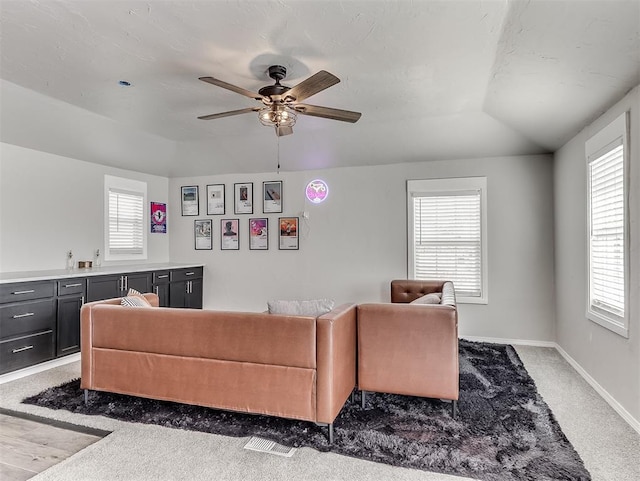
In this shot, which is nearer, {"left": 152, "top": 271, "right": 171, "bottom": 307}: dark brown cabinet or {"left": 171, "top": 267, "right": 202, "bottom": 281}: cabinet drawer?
{"left": 152, "top": 271, "right": 171, "bottom": 307}: dark brown cabinet

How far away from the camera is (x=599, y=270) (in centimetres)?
331

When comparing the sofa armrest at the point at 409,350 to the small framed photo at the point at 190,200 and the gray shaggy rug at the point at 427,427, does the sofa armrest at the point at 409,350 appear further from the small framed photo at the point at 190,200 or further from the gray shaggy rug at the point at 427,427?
the small framed photo at the point at 190,200

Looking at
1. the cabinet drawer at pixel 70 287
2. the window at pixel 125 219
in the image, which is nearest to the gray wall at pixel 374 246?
the window at pixel 125 219

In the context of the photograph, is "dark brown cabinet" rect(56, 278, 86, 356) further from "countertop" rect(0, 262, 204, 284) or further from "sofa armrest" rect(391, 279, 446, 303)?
"sofa armrest" rect(391, 279, 446, 303)

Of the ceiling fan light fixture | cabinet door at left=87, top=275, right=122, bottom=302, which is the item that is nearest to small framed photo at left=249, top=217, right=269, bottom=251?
cabinet door at left=87, top=275, right=122, bottom=302

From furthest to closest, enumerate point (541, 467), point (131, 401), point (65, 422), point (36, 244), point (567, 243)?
point (36, 244), point (567, 243), point (131, 401), point (65, 422), point (541, 467)

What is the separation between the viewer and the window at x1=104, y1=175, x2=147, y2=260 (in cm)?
541

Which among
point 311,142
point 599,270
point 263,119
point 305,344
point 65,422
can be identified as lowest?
point 65,422

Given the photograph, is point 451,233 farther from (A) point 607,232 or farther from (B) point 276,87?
(B) point 276,87

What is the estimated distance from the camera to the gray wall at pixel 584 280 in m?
2.65

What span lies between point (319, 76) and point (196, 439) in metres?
2.44

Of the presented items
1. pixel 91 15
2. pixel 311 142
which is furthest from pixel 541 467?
pixel 311 142

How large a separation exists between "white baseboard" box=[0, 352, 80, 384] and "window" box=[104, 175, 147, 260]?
5.11 ft

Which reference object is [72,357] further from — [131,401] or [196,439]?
[196,439]
